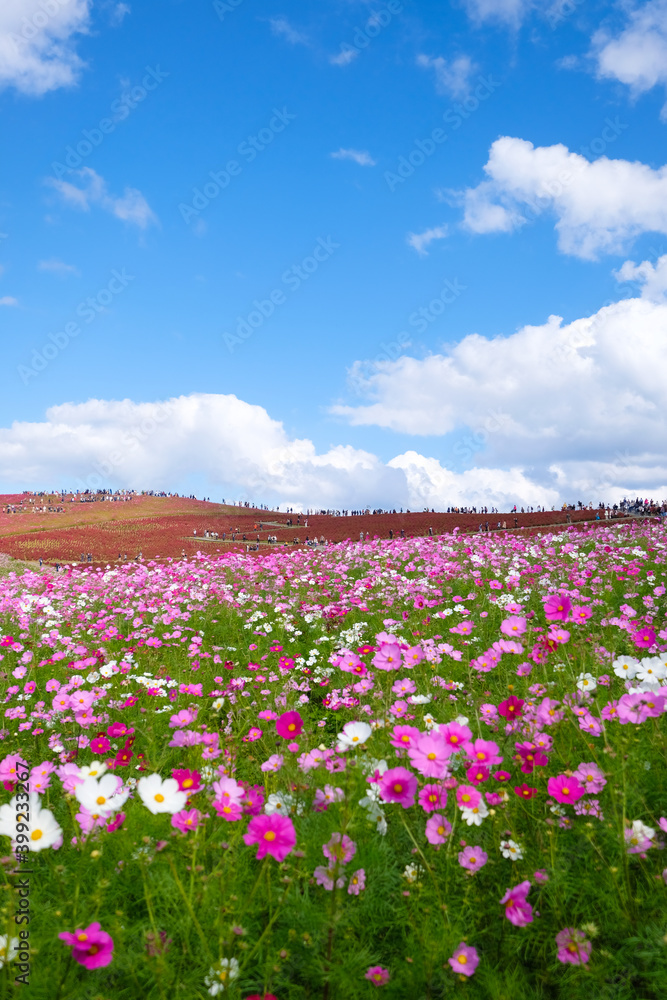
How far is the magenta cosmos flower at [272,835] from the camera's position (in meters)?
1.51

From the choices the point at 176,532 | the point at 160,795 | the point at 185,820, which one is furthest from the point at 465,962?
the point at 176,532

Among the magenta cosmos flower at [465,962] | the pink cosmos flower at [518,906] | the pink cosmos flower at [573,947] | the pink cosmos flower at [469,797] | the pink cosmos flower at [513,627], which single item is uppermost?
the pink cosmos flower at [513,627]

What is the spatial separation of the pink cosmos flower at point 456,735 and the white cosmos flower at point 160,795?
0.88 meters

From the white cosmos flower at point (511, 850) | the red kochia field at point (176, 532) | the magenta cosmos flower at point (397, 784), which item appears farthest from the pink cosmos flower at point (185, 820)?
the red kochia field at point (176, 532)

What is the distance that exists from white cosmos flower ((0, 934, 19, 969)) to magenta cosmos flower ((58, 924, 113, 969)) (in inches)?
9.4

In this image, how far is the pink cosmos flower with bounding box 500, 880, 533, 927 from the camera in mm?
1681

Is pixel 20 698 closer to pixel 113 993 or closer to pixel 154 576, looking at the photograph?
pixel 113 993

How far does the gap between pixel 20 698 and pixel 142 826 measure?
2.61m

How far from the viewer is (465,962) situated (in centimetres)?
166

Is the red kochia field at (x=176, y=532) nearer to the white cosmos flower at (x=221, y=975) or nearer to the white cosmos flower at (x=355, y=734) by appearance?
the white cosmos flower at (x=355, y=734)

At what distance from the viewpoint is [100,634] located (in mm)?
6715

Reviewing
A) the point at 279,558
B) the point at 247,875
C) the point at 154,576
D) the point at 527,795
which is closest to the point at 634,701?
the point at 527,795

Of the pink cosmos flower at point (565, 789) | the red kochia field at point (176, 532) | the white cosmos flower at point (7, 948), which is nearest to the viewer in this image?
the white cosmos flower at point (7, 948)

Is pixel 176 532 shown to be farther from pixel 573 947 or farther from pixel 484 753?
pixel 573 947
